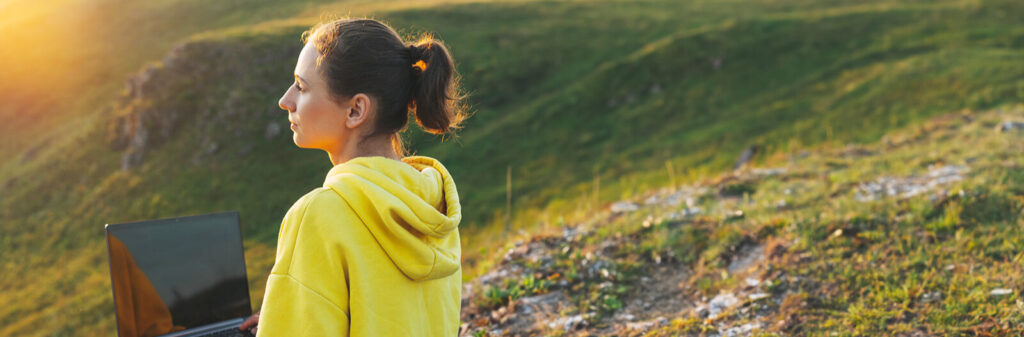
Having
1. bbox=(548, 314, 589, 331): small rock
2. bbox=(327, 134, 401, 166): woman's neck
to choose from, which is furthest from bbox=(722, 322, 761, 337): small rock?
bbox=(327, 134, 401, 166): woman's neck

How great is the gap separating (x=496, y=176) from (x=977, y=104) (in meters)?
16.0

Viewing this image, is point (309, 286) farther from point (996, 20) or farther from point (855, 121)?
point (996, 20)

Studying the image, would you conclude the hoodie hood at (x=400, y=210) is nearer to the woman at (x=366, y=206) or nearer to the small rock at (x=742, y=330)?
the woman at (x=366, y=206)

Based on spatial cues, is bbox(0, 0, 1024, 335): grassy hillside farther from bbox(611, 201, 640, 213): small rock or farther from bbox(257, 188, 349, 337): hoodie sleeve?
bbox(257, 188, 349, 337): hoodie sleeve

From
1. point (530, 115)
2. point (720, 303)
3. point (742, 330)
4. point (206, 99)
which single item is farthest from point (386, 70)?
point (206, 99)

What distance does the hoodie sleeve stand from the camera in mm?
2324

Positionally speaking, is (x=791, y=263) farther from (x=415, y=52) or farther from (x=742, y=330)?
(x=415, y=52)

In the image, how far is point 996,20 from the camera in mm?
32375

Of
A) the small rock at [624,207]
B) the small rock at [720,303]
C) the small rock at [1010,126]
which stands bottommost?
the small rock at [720,303]

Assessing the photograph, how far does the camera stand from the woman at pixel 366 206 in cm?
235

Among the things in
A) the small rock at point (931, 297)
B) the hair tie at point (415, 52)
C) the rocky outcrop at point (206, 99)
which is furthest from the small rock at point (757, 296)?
the rocky outcrop at point (206, 99)

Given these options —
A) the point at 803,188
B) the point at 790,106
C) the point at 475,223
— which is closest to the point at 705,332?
the point at 803,188

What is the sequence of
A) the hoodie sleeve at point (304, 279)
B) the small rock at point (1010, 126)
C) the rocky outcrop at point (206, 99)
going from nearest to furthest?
the hoodie sleeve at point (304, 279), the small rock at point (1010, 126), the rocky outcrop at point (206, 99)

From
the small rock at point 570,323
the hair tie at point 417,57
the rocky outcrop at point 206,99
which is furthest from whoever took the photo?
the rocky outcrop at point 206,99
